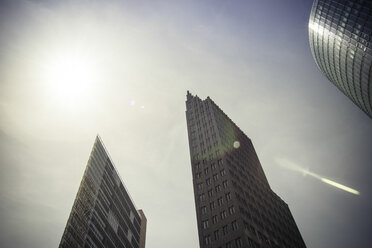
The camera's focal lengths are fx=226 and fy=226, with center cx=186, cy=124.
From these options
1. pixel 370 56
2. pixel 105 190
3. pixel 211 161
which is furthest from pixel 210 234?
pixel 370 56

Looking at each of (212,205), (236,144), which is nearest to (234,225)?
(212,205)

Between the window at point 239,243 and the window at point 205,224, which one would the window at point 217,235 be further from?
the window at point 239,243

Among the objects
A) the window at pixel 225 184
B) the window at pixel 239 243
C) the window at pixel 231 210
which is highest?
the window at pixel 225 184

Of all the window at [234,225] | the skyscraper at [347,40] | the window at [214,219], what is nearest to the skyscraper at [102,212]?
the window at [214,219]

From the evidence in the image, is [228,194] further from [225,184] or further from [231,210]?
[231,210]

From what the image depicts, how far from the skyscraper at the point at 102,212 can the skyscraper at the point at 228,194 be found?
912 inches

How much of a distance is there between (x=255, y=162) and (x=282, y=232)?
30.9 metres

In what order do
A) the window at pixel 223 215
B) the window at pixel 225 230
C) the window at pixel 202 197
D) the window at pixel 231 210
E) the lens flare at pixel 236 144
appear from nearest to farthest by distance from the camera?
the window at pixel 225 230, the window at pixel 231 210, the window at pixel 223 215, the window at pixel 202 197, the lens flare at pixel 236 144

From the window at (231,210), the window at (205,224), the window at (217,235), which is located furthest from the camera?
the window at (205,224)

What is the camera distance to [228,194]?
6062cm

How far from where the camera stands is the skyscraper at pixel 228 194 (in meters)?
53.7

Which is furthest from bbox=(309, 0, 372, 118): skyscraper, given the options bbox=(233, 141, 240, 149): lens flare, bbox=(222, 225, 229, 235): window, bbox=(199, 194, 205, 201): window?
bbox=(222, 225, 229, 235): window

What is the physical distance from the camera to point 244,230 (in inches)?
1994

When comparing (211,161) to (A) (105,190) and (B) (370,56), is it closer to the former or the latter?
(A) (105,190)
